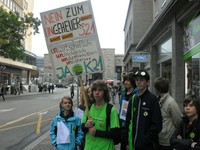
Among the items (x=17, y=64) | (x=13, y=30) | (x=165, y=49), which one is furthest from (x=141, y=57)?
(x=17, y=64)

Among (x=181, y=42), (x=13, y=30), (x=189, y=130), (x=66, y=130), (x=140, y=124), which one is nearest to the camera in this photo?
(x=189, y=130)

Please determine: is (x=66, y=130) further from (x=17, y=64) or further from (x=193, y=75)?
(x=17, y=64)

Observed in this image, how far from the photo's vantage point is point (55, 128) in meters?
4.66

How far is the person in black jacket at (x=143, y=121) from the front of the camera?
12.6 ft

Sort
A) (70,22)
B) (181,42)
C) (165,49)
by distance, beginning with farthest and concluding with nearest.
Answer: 1. (165,49)
2. (181,42)
3. (70,22)

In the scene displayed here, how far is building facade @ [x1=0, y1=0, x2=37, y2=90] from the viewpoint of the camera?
5359cm

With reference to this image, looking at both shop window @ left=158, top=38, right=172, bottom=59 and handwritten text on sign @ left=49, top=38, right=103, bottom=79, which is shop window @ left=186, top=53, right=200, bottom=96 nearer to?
shop window @ left=158, top=38, right=172, bottom=59

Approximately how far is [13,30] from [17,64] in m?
27.9

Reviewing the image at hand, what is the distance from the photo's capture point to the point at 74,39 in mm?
4902

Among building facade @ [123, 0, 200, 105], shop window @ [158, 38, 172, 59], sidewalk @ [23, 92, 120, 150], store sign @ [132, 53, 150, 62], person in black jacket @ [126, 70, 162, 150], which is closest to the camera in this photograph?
person in black jacket @ [126, 70, 162, 150]

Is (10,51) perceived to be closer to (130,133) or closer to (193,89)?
(193,89)

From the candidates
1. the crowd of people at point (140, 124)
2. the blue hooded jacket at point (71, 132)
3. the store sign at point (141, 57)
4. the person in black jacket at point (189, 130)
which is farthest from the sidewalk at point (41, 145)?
the store sign at point (141, 57)

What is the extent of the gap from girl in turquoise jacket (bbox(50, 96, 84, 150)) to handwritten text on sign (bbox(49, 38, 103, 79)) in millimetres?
518

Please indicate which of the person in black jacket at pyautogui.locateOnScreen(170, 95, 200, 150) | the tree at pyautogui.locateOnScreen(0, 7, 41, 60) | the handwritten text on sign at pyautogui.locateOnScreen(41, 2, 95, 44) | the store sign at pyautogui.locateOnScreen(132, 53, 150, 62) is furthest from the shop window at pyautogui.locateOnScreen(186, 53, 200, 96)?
the tree at pyautogui.locateOnScreen(0, 7, 41, 60)
